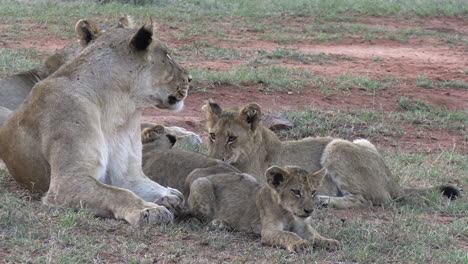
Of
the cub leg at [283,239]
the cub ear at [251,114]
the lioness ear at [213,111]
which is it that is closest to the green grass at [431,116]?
the cub ear at [251,114]

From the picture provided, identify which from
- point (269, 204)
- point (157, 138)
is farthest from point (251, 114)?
point (269, 204)

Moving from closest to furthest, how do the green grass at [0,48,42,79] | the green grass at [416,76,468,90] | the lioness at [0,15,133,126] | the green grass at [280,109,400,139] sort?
the lioness at [0,15,133,126] → the green grass at [280,109,400,139] → the green grass at [0,48,42,79] → the green grass at [416,76,468,90]

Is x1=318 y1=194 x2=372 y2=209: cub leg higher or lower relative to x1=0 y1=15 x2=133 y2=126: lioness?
lower

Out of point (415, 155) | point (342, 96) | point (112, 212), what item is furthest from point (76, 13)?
point (112, 212)

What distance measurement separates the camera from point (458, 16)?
67.8ft

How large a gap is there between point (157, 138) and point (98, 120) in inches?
66.6

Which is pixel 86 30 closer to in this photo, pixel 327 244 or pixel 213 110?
pixel 213 110

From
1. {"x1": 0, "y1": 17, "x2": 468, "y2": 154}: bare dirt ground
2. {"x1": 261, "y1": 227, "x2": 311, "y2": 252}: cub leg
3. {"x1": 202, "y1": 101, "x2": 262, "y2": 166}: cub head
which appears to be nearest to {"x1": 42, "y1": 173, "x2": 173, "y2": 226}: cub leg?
{"x1": 261, "y1": 227, "x2": 311, "y2": 252}: cub leg

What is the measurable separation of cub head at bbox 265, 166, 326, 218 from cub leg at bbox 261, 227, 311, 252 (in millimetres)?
133

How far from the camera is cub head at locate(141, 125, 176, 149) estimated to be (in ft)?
24.7

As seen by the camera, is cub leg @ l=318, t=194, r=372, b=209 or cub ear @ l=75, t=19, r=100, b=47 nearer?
cub leg @ l=318, t=194, r=372, b=209

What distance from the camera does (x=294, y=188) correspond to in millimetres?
5391

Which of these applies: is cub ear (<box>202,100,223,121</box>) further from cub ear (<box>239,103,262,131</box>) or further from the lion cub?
the lion cub

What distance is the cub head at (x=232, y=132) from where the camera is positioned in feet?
23.4
